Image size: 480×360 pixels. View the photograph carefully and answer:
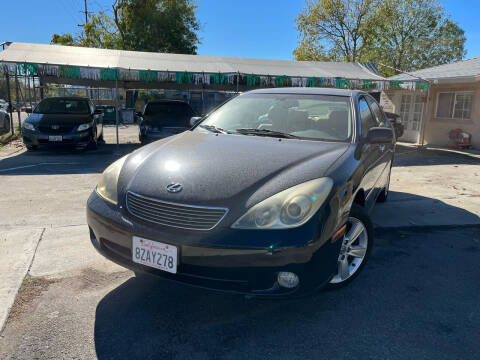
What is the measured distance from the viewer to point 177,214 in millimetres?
2229

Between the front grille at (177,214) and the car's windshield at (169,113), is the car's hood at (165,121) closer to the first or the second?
the car's windshield at (169,113)

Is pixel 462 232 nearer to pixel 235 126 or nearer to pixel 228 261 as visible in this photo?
pixel 235 126

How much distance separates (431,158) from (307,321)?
10220 mm

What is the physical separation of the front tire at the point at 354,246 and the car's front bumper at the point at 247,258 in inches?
20.7

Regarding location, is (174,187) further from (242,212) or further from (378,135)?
(378,135)

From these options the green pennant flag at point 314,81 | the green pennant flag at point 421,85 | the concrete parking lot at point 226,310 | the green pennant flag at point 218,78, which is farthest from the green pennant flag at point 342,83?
the concrete parking lot at point 226,310

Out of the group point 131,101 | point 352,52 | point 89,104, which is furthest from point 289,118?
point 352,52

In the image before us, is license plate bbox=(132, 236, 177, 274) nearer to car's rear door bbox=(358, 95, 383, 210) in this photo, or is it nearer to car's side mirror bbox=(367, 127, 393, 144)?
car's rear door bbox=(358, 95, 383, 210)

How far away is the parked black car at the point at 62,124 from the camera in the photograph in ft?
31.1

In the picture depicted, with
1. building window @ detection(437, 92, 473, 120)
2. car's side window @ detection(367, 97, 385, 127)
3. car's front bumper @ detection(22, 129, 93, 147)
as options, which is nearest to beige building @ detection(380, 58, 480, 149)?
building window @ detection(437, 92, 473, 120)

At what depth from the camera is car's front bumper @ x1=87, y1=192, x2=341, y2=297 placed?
6.82ft

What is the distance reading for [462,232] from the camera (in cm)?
439

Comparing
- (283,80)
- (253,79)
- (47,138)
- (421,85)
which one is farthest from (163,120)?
(421,85)

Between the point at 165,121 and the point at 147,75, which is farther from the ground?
the point at 147,75
